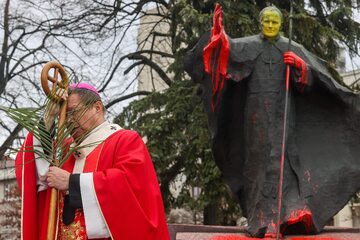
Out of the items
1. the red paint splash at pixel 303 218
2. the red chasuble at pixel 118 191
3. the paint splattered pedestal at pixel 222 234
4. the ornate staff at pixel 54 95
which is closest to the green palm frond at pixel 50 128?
the ornate staff at pixel 54 95

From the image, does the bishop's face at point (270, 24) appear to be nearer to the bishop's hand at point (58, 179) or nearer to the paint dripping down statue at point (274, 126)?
the paint dripping down statue at point (274, 126)

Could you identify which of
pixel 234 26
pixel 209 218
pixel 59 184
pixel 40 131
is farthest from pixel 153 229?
pixel 209 218

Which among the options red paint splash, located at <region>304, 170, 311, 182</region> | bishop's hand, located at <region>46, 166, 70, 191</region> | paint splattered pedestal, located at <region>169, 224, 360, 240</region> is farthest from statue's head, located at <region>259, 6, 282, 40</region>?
bishop's hand, located at <region>46, 166, 70, 191</region>

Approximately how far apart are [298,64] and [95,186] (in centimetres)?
362

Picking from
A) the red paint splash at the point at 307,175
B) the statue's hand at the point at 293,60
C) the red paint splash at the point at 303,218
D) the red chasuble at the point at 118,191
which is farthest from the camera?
the red paint splash at the point at 307,175

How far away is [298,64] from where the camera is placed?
6.44 meters

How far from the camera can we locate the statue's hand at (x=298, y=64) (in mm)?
6402

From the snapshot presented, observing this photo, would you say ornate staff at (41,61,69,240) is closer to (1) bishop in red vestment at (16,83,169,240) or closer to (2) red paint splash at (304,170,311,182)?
(1) bishop in red vestment at (16,83,169,240)

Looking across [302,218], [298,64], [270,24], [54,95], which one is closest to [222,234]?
[302,218]

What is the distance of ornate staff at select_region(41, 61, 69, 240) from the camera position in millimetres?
3367

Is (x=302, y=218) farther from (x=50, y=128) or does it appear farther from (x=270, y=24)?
(x=50, y=128)

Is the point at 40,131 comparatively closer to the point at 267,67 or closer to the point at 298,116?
the point at 267,67

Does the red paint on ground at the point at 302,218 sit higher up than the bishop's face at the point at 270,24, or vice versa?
the bishop's face at the point at 270,24

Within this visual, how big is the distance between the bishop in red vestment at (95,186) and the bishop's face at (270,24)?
3.48m
